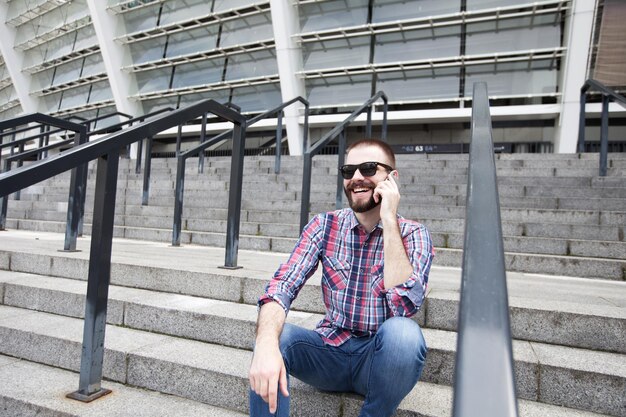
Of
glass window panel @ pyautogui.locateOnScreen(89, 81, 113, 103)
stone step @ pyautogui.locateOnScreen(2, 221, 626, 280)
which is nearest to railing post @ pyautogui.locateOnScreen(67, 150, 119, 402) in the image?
stone step @ pyautogui.locateOnScreen(2, 221, 626, 280)

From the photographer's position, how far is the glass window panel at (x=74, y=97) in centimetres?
2098

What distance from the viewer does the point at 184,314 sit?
7.23 feet

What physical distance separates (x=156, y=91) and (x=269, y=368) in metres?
18.8

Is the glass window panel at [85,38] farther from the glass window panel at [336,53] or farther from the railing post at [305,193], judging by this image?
the railing post at [305,193]

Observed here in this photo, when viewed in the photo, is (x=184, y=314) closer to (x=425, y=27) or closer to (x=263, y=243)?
(x=263, y=243)

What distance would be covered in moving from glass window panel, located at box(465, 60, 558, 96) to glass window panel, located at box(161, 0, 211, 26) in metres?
10.3

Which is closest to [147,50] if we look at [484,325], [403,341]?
[403,341]

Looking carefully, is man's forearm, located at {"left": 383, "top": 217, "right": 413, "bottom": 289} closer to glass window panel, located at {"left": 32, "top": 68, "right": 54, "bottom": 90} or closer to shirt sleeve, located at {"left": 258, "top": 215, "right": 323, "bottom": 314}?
shirt sleeve, located at {"left": 258, "top": 215, "right": 323, "bottom": 314}

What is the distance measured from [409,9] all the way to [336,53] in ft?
9.10

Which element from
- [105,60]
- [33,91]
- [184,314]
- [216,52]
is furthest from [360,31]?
[33,91]

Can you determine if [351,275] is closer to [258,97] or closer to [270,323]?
[270,323]

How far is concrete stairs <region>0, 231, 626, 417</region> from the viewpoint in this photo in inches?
63.4

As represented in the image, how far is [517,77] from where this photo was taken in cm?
1340

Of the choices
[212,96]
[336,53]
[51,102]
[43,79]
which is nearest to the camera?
[336,53]
